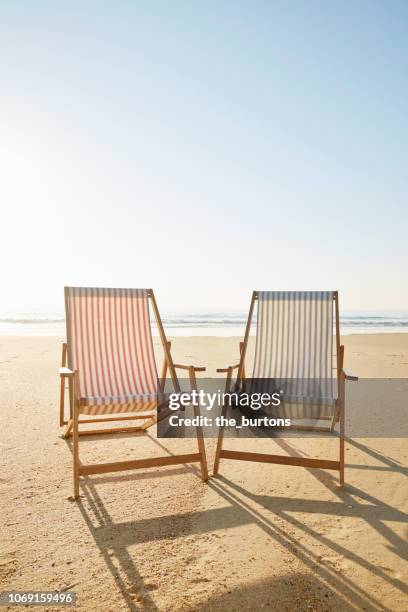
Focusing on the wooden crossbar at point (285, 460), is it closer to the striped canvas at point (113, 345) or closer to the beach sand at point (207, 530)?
the beach sand at point (207, 530)

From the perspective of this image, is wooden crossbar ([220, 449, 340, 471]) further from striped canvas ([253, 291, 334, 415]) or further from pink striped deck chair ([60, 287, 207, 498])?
striped canvas ([253, 291, 334, 415])

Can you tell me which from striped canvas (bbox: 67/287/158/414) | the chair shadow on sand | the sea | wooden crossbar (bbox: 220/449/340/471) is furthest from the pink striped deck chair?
the sea

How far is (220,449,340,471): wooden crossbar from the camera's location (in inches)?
125

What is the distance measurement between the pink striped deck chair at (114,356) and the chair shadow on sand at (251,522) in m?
0.47

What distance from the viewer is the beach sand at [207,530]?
2.02 meters

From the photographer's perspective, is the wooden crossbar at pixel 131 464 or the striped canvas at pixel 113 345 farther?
the striped canvas at pixel 113 345

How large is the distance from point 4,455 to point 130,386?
1.11m

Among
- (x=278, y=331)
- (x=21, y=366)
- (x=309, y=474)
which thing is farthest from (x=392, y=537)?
(x=21, y=366)

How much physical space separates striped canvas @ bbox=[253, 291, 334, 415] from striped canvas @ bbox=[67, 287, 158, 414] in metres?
0.97

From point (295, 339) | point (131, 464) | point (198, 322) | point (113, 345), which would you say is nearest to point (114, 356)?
point (113, 345)

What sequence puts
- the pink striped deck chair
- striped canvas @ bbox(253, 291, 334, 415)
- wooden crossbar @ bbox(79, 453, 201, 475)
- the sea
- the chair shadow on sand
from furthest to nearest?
the sea, striped canvas @ bbox(253, 291, 334, 415), the pink striped deck chair, wooden crossbar @ bbox(79, 453, 201, 475), the chair shadow on sand

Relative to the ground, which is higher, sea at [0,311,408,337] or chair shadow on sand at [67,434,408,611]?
chair shadow on sand at [67,434,408,611]

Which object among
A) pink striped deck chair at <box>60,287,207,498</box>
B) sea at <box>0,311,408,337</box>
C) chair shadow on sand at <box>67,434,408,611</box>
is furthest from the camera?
sea at <box>0,311,408,337</box>

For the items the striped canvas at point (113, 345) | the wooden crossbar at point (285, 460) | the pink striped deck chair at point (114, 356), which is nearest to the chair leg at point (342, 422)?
the wooden crossbar at point (285, 460)
